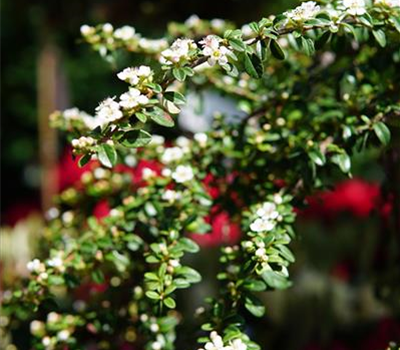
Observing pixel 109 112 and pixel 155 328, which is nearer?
pixel 109 112

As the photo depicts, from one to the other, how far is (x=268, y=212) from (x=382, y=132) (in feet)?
0.77

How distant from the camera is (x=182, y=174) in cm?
136

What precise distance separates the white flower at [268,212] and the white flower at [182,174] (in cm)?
16

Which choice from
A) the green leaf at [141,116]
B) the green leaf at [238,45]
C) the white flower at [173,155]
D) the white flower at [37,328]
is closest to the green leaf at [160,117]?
the green leaf at [141,116]

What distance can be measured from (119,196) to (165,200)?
0.25 meters

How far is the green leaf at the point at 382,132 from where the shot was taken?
1233mm

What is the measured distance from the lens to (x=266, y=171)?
1477 millimetres

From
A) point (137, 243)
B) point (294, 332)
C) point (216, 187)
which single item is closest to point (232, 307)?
point (137, 243)

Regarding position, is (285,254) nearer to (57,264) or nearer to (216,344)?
(216,344)

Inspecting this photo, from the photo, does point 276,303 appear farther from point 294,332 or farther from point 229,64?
point 229,64

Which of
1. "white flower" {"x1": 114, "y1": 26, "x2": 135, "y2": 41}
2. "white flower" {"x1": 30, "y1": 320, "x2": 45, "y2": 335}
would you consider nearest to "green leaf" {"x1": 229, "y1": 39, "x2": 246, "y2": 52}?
"white flower" {"x1": 114, "y1": 26, "x2": 135, "y2": 41}

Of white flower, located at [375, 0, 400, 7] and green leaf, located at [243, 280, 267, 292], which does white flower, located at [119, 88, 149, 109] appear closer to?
green leaf, located at [243, 280, 267, 292]

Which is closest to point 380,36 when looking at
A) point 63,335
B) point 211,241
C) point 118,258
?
point 118,258

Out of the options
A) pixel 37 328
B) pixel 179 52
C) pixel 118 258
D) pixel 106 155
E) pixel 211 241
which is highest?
pixel 179 52
